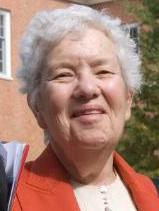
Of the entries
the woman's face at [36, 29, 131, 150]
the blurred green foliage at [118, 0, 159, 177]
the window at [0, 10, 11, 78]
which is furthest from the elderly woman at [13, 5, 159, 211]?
the window at [0, 10, 11, 78]

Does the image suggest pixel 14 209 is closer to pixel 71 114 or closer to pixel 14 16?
pixel 71 114

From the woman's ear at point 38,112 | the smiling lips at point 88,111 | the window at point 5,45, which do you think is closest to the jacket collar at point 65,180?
the woman's ear at point 38,112

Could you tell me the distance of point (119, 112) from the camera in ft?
11.2

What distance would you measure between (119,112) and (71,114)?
26 centimetres

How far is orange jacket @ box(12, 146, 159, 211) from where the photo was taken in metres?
3.25

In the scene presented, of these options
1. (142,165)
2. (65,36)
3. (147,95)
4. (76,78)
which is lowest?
(142,165)

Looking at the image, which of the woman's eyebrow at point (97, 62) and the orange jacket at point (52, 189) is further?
the woman's eyebrow at point (97, 62)

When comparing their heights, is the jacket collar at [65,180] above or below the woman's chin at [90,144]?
below

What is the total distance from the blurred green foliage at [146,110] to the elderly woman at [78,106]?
9.39 m

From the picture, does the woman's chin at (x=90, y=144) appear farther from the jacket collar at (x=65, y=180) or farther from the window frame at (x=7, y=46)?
the window frame at (x=7, y=46)

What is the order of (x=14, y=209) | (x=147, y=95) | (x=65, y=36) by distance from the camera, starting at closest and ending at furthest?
(x=14, y=209) → (x=65, y=36) → (x=147, y=95)

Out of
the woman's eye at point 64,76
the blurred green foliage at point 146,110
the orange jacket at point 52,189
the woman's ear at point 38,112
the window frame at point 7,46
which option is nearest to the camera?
the orange jacket at point 52,189

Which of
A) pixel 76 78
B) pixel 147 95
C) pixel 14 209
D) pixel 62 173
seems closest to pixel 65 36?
pixel 76 78

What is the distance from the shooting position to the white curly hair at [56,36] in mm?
3434
